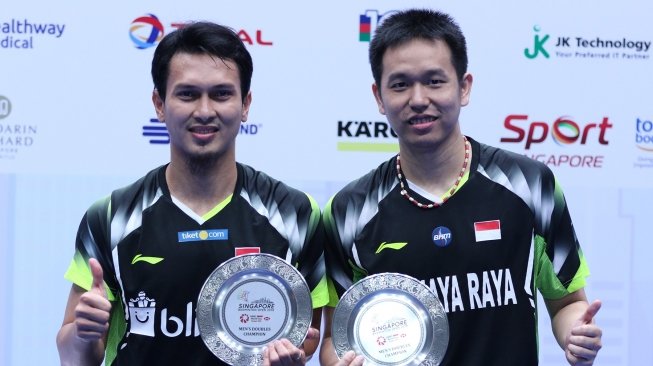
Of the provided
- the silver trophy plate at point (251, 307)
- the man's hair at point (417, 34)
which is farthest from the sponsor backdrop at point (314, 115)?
the silver trophy plate at point (251, 307)

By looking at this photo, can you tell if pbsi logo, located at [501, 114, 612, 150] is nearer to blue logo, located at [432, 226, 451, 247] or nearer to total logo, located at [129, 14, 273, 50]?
total logo, located at [129, 14, 273, 50]

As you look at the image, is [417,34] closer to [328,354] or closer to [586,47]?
[328,354]

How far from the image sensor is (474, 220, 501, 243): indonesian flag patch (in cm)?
275

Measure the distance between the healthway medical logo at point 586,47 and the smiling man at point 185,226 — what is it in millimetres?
1788

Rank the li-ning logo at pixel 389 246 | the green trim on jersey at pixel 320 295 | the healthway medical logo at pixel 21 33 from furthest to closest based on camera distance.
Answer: the healthway medical logo at pixel 21 33 < the green trim on jersey at pixel 320 295 < the li-ning logo at pixel 389 246

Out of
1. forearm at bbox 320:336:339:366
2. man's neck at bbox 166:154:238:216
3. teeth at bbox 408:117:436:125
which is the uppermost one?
teeth at bbox 408:117:436:125

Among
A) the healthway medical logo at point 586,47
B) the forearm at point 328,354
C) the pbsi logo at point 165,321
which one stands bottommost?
the forearm at point 328,354

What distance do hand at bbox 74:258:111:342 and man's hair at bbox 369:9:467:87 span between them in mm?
949

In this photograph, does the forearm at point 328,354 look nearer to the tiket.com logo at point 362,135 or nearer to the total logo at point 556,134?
the tiket.com logo at point 362,135

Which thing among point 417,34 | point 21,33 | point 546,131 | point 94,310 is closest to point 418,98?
point 417,34

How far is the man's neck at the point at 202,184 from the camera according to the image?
280cm

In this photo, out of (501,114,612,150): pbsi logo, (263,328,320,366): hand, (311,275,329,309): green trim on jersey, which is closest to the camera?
(263,328,320,366): hand

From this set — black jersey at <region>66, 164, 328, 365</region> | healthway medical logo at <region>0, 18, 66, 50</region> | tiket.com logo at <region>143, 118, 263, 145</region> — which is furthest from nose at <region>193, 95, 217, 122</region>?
healthway medical logo at <region>0, 18, 66, 50</region>

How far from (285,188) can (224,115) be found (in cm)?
32
